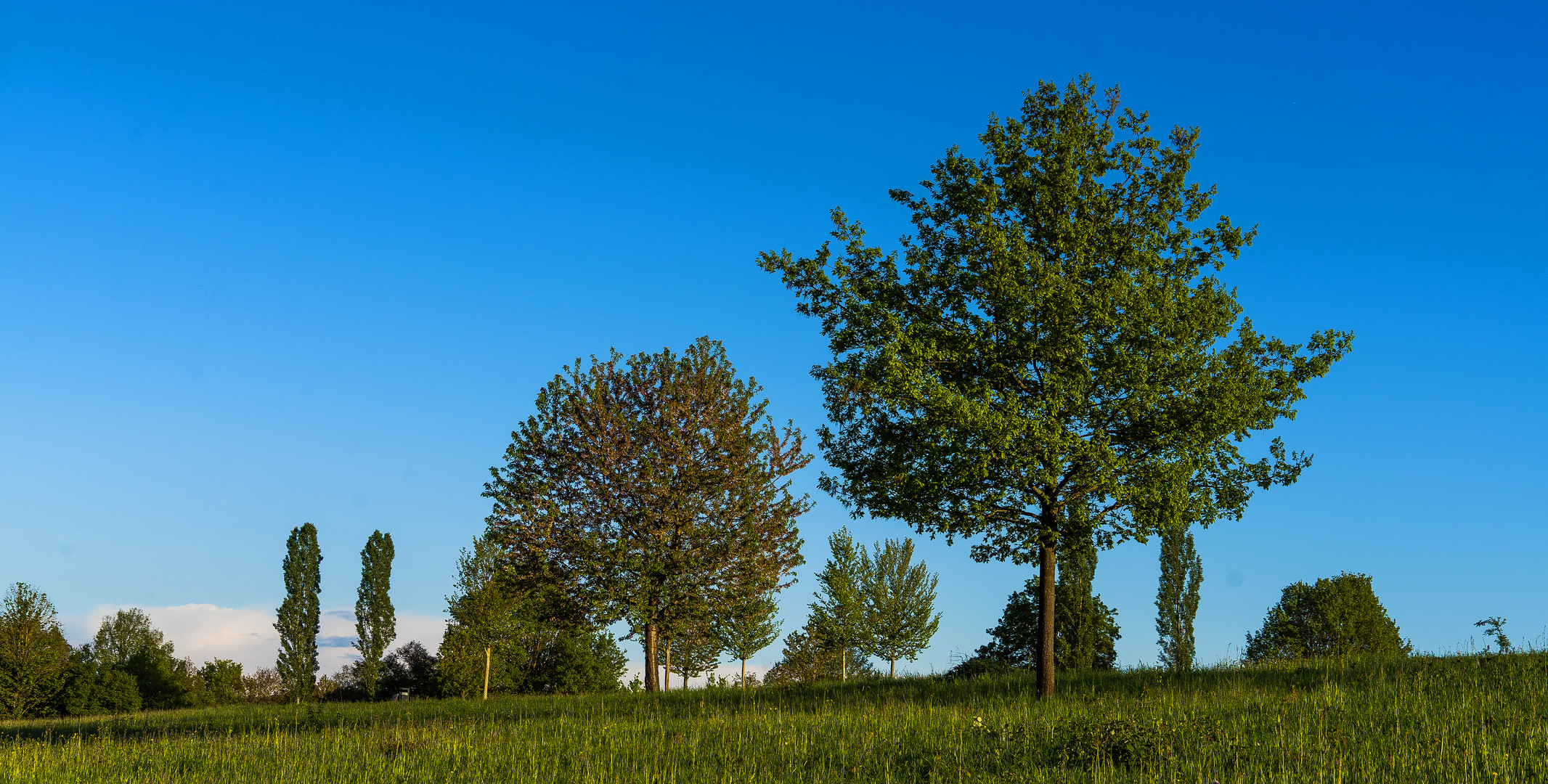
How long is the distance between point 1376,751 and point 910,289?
456 inches

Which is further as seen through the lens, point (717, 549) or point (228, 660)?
point (228, 660)

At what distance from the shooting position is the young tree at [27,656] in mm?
44594

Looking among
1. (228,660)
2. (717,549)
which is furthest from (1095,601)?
(228,660)

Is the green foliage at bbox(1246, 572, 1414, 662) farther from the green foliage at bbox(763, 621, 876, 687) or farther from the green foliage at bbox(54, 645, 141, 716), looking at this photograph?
the green foliage at bbox(54, 645, 141, 716)

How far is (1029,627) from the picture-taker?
163 feet

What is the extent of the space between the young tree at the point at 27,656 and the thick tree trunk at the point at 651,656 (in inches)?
1379

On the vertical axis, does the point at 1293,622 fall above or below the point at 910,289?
below

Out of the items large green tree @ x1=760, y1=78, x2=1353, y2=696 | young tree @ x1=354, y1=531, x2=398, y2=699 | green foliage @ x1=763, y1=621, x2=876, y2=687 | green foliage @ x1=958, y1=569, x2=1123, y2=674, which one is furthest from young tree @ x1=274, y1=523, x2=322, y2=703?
large green tree @ x1=760, y1=78, x2=1353, y2=696

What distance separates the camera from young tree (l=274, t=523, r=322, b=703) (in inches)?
2254

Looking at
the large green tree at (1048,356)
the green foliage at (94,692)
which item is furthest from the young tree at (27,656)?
the large green tree at (1048,356)

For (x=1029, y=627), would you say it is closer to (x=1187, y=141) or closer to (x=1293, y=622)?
(x=1293, y=622)

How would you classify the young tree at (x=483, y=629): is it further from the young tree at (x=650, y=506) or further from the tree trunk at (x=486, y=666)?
the young tree at (x=650, y=506)

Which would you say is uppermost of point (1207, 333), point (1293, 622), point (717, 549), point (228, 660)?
point (1207, 333)

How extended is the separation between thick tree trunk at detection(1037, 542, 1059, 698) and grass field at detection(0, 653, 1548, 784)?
1.81 feet
